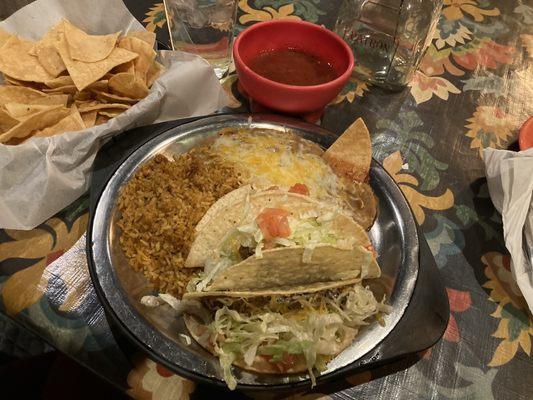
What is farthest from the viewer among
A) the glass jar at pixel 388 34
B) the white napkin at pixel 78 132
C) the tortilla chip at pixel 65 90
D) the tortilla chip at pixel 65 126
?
the glass jar at pixel 388 34

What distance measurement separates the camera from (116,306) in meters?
0.95

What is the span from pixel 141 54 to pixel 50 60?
11.8 inches

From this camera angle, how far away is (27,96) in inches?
55.0

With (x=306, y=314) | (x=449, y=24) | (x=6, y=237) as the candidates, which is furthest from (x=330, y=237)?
(x=449, y=24)

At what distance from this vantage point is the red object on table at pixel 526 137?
1.43 meters

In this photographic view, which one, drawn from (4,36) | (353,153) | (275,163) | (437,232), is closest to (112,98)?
(4,36)

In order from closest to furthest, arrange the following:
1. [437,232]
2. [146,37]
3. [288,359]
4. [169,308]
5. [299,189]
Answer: [288,359] < [169,308] < [299,189] < [437,232] < [146,37]

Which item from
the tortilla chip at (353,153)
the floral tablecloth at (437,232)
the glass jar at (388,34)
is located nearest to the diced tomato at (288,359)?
the floral tablecloth at (437,232)

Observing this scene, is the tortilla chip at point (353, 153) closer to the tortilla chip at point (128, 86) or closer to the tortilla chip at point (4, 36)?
the tortilla chip at point (128, 86)

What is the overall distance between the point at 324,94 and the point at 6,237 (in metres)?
1.01

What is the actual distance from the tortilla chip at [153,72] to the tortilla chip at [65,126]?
0.29m

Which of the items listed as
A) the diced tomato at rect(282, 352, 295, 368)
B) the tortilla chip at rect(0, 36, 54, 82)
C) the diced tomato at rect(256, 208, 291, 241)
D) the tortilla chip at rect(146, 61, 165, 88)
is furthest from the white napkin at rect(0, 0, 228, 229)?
the diced tomato at rect(282, 352, 295, 368)

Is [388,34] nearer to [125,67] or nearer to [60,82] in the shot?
[125,67]

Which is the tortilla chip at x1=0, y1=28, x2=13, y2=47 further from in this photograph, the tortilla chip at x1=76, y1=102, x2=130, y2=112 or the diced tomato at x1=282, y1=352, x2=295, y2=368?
the diced tomato at x1=282, y1=352, x2=295, y2=368
